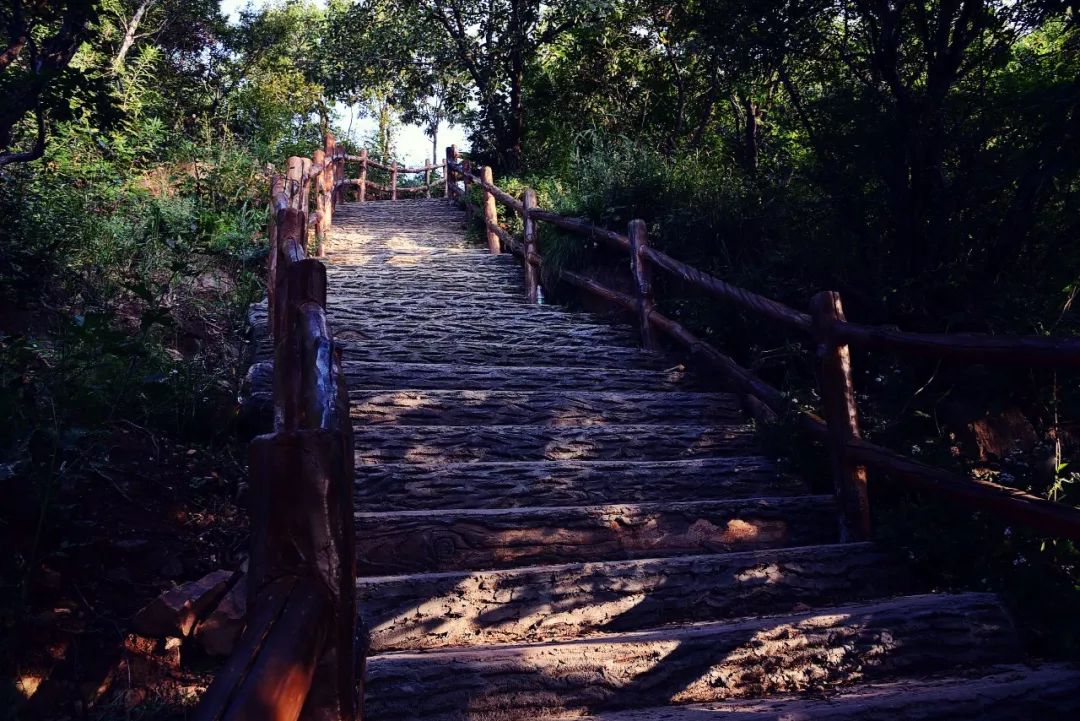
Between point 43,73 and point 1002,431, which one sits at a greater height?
point 43,73

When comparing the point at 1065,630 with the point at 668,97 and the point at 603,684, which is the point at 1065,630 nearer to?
the point at 603,684

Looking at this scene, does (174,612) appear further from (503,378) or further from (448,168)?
(448,168)

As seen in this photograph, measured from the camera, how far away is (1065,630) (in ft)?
8.66

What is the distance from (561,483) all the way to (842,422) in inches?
45.6

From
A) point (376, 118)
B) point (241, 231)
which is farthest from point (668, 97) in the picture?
point (376, 118)

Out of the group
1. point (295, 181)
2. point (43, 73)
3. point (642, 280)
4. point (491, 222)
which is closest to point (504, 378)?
point (642, 280)

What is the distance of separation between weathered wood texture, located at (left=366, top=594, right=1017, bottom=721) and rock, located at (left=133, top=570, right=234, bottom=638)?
2.52ft

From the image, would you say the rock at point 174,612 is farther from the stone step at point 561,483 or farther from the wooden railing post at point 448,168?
the wooden railing post at point 448,168

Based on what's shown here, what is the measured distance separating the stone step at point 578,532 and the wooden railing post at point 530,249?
4.38m

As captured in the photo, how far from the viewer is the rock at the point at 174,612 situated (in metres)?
2.71

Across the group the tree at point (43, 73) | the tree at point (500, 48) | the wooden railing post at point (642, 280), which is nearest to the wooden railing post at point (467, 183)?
the tree at point (500, 48)

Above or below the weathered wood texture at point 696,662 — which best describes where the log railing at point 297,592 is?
above

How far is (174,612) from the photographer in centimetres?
270

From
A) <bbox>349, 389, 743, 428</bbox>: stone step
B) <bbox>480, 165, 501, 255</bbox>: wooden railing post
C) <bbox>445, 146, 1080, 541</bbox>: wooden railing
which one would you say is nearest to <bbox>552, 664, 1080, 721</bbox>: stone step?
<bbox>445, 146, 1080, 541</bbox>: wooden railing
